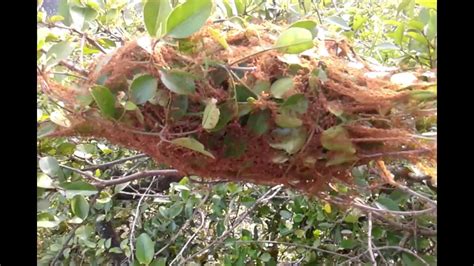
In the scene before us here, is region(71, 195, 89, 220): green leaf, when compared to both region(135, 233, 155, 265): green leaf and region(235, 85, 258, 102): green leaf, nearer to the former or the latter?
region(135, 233, 155, 265): green leaf

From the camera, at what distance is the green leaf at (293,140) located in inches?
19.4

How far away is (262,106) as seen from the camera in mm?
490

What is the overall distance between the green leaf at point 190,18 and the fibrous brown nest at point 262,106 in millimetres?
34

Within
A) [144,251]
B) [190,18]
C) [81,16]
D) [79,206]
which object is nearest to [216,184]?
[144,251]

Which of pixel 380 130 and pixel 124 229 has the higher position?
pixel 380 130

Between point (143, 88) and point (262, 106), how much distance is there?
0.11 m

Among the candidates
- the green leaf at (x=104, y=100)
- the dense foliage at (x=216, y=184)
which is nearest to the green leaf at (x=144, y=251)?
the dense foliage at (x=216, y=184)

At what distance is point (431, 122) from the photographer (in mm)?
525

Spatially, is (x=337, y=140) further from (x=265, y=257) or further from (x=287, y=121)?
(x=265, y=257)

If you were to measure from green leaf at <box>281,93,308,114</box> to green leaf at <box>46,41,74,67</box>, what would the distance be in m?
0.22

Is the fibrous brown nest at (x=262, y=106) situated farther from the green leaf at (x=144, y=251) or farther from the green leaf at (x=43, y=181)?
the green leaf at (x=144, y=251)
